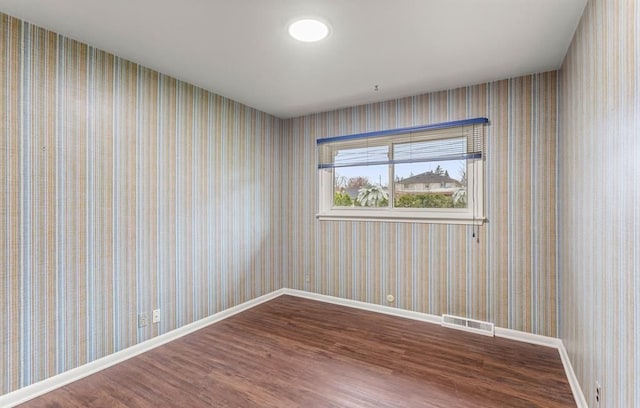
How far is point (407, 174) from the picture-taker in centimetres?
356

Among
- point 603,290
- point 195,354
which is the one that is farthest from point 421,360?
point 195,354

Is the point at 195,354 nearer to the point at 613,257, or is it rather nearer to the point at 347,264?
the point at 347,264

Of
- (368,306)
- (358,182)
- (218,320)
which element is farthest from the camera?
(358,182)

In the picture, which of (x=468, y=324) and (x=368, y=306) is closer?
(x=468, y=324)

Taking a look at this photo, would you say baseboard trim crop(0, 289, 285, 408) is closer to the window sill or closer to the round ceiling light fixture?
the window sill

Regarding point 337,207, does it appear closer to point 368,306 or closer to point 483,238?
point 368,306

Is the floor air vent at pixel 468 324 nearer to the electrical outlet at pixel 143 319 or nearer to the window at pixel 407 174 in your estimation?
the window at pixel 407 174

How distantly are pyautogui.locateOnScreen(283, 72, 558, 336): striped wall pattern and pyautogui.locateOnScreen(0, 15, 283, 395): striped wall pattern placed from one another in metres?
1.36

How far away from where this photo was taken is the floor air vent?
9.78ft

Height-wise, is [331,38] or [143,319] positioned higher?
[331,38]

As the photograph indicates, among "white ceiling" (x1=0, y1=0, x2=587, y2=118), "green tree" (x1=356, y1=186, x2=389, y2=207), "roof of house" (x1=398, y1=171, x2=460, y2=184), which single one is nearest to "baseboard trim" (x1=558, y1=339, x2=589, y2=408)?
"roof of house" (x1=398, y1=171, x2=460, y2=184)

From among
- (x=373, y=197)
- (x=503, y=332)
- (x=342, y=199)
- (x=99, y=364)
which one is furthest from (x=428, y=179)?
(x=99, y=364)

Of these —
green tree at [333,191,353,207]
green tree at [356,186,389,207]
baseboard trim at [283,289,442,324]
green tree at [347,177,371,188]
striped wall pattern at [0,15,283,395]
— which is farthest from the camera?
green tree at [333,191,353,207]

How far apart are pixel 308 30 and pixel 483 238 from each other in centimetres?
242
